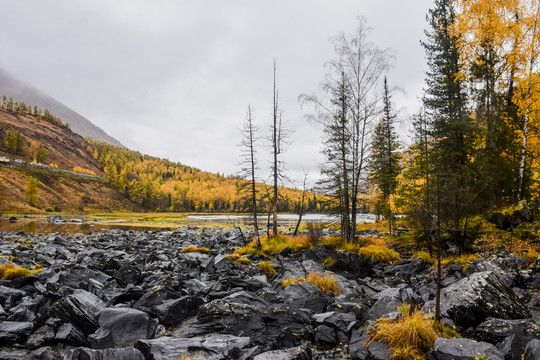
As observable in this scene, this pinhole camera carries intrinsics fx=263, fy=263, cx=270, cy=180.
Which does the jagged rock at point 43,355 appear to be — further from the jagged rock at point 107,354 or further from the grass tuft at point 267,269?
the grass tuft at point 267,269

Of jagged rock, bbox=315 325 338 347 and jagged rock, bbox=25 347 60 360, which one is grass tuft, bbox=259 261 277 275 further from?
jagged rock, bbox=25 347 60 360

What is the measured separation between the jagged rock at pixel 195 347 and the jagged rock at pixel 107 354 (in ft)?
0.69

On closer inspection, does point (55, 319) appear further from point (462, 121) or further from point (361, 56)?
point (462, 121)

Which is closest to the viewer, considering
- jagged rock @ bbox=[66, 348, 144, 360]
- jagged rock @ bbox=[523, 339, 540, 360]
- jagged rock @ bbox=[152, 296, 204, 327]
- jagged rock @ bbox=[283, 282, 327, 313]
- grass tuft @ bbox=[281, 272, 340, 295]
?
jagged rock @ bbox=[523, 339, 540, 360]

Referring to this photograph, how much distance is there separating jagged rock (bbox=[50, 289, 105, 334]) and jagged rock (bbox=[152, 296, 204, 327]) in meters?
1.38

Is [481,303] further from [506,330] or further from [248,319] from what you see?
[248,319]

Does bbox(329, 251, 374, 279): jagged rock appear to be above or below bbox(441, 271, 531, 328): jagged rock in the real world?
below

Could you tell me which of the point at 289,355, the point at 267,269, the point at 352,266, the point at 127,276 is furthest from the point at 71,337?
the point at 352,266

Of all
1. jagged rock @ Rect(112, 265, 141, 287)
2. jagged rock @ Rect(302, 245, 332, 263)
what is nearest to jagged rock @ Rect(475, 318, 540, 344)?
jagged rock @ Rect(302, 245, 332, 263)

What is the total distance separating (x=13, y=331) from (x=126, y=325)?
238 centimetres

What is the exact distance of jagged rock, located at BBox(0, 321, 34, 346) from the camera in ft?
18.2

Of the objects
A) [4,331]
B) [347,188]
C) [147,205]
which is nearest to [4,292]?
[4,331]

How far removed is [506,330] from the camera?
15.8ft

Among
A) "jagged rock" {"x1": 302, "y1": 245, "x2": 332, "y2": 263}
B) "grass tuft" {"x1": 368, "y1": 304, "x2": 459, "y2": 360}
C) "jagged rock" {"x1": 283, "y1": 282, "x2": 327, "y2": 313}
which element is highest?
"grass tuft" {"x1": 368, "y1": 304, "x2": 459, "y2": 360}
